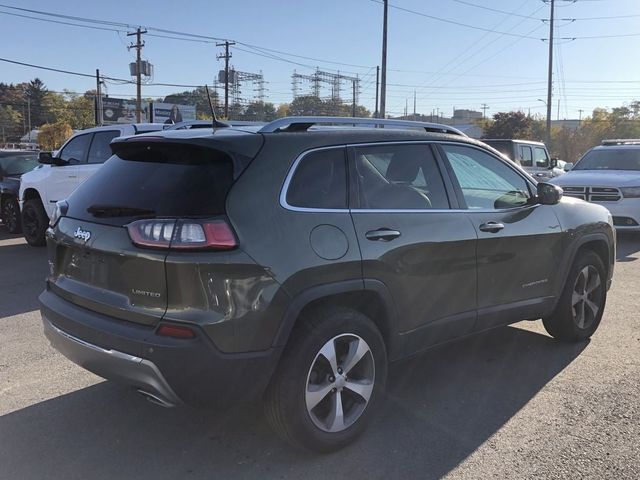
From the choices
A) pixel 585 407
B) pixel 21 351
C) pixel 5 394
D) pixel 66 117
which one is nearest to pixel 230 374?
pixel 5 394

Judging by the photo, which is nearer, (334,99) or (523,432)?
(523,432)

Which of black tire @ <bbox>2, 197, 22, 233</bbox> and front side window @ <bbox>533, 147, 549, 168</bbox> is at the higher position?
front side window @ <bbox>533, 147, 549, 168</bbox>

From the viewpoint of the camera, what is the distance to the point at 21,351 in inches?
191

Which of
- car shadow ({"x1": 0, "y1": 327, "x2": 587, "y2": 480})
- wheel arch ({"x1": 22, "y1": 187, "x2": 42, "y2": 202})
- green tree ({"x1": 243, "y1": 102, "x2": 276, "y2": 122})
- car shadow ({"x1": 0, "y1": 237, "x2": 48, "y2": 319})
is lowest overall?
car shadow ({"x1": 0, "y1": 327, "x2": 587, "y2": 480})

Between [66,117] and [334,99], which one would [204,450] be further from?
[66,117]

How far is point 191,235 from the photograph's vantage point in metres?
2.78

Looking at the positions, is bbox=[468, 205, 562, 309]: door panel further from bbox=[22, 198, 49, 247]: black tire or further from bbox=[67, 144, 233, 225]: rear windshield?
bbox=[22, 198, 49, 247]: black tire

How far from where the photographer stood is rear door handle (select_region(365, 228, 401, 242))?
3.29 metres

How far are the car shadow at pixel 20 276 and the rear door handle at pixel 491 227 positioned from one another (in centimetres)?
470

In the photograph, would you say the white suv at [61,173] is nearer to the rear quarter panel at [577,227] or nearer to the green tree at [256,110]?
the rear quarter panel at [577,227]

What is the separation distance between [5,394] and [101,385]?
2.03ft

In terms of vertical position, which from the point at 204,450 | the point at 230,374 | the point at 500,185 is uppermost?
the point at 500,185

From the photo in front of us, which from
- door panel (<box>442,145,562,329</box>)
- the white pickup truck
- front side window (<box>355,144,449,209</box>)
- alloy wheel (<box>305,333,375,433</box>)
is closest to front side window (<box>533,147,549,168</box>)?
the white pickup truck

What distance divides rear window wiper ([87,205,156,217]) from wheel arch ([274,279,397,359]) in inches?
34.0
